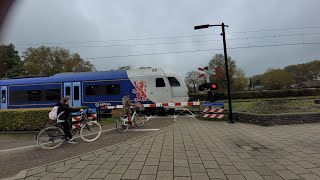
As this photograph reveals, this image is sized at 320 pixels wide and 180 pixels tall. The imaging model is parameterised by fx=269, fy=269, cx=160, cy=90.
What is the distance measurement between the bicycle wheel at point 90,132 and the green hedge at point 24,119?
282 centimetres

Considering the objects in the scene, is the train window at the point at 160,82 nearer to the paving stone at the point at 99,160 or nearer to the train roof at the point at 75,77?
the train roof at the point at 75,77

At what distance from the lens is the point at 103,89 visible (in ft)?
61.2

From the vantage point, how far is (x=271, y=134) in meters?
9.05

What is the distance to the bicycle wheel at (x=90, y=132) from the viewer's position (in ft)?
28.3

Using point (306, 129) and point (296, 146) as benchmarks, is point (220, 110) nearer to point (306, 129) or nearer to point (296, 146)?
point (306, 129)

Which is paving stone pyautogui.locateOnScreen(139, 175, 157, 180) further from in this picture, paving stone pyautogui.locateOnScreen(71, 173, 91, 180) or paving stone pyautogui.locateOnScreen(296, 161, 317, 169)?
paving stone pyautogui.locateOnScreen(296, 161, 317, 169)

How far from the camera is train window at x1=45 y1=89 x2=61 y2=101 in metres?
19.4

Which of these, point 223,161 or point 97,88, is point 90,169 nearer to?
point 223,161

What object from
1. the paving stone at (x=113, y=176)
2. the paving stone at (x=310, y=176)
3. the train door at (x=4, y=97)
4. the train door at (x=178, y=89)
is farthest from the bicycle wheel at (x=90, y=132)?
the train door at (x=4, y=97)

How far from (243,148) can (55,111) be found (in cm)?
550

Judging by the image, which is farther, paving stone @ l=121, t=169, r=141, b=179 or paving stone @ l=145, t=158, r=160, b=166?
paving stone @ l=145, t=158, r=160, b=166

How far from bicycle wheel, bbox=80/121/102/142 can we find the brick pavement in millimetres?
1481

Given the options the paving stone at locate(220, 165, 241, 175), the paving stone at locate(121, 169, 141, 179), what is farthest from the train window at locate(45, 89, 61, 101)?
the paving stone at locate(220, 165, 241, 175)

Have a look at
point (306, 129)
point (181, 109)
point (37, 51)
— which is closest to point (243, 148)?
point (306, 129)
